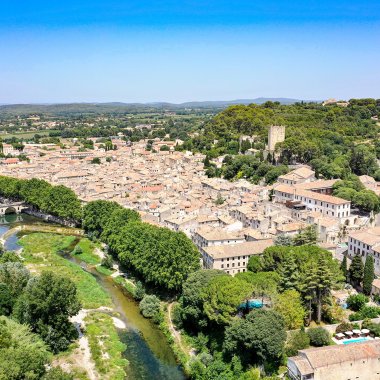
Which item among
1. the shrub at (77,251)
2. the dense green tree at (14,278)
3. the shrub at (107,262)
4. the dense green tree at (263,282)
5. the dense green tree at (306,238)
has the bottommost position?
the shrub at (77,251)

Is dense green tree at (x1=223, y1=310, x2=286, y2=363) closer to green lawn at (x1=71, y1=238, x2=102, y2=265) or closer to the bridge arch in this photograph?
green lawn at (x1=71, y1=238, x2=102, y2=265)

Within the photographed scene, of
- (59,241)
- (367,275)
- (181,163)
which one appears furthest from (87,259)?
(181,163)

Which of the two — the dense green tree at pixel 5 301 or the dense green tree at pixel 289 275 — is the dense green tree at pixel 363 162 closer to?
the dense green tree at pixel 289 275

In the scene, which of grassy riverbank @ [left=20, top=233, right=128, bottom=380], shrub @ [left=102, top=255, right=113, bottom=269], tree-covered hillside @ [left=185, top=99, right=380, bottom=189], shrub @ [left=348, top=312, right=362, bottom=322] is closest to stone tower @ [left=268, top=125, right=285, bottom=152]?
tree-covered hillside @ [left=185, top=99, right=380, bottom=189]

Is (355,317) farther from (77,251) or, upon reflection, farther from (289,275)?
(77,251)

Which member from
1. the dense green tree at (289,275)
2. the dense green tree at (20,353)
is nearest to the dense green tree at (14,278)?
the dense green tree at (20,353)

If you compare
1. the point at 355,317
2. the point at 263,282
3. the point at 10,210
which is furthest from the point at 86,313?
the point at 10,210
